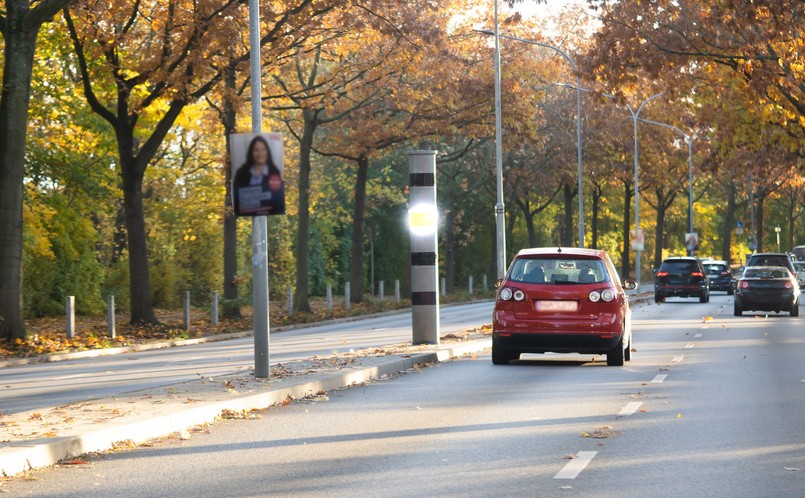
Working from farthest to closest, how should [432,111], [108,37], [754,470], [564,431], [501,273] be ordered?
[432,111] < [501,273] < [108,37] < [564,431] < [754,470]

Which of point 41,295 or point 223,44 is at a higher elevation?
point 223,44

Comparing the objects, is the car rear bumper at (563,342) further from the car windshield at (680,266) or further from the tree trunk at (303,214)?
the car windshield at (680,266)

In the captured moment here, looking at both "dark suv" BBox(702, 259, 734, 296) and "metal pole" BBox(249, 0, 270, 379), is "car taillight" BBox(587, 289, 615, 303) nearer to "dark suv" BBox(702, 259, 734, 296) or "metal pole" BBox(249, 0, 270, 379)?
"metal pole" BBox(249, 0, 270, 379)

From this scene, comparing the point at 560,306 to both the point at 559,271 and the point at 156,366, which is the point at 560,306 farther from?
the point at 156,366

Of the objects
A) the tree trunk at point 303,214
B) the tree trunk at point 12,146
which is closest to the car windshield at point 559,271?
the tree trunk at point 12,146

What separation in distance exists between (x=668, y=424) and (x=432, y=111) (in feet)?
105

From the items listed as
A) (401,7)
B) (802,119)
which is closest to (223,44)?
(401,7)

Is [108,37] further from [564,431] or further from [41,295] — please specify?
[564,431]

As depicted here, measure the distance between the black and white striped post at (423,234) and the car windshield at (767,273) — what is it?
17093 millimetres

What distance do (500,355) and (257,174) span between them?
556cm

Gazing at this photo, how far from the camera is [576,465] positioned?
9320mm

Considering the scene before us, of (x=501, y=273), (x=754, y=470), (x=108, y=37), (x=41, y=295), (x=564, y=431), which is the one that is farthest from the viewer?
(x=41, y=295)

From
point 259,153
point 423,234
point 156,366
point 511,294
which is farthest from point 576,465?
point 423,234

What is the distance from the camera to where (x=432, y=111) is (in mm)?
43125
